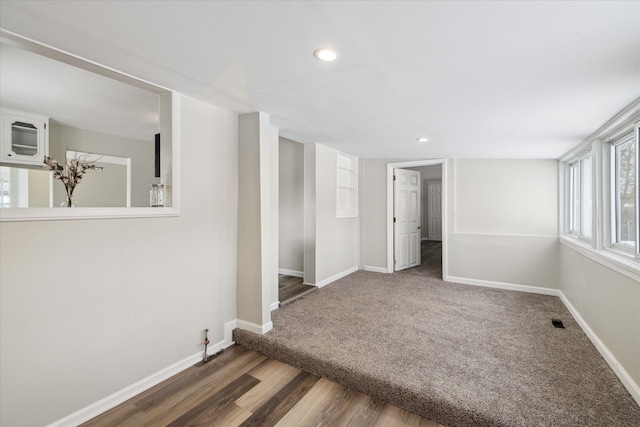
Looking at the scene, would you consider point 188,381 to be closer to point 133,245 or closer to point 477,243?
point 133,245

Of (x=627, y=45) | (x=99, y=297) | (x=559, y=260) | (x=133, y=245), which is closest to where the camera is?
(x=627, y=45)

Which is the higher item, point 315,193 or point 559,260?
point 315,193

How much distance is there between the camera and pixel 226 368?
2.40 meters

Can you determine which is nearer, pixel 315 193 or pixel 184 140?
pixel 184 140

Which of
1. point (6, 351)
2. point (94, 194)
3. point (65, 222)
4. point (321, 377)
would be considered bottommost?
point (321, 377)

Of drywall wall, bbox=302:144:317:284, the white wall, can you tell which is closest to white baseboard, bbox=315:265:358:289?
the white wall

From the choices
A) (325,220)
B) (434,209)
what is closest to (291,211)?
(325,220)

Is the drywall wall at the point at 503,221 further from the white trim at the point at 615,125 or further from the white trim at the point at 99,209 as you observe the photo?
the white trim at the point at 99,209

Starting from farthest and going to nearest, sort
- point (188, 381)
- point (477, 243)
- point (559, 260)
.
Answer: point (477, 243)
point (559, 260)
point (188, 381)

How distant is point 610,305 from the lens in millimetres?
2379

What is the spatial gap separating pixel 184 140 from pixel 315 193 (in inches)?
86.2

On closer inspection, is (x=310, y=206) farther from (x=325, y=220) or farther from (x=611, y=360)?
(x=611, y=360)

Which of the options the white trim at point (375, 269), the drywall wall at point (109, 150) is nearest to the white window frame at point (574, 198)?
the white trim at point (375, 269)

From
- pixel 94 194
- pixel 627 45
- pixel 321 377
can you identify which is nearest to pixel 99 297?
pixel 321 377
